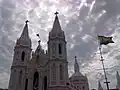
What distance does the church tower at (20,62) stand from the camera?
45.4 meters

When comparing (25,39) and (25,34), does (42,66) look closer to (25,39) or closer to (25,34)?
(25,39)

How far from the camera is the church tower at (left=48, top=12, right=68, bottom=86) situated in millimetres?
39219

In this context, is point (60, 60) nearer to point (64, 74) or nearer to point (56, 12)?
point (64, 74)

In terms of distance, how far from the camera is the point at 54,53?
42.5 m

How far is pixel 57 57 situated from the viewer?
41438mm

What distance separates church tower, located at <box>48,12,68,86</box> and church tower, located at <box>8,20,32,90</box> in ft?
31.1

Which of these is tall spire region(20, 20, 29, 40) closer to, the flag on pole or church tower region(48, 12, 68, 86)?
church tower region(48, 12, 68, 86)

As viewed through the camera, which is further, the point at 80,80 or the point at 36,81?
the point at 80,80

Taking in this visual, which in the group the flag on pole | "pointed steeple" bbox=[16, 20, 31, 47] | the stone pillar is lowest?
the stone pillar

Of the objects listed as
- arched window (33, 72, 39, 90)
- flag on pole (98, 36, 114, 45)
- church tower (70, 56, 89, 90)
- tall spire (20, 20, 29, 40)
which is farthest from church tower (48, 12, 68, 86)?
church tower (70, 56, 89, 90)

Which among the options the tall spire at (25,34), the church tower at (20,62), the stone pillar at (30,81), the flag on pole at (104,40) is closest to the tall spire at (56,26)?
the church tower at (20,62)

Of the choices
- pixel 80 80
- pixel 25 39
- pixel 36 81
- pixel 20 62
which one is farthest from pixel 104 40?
pixel 80 80

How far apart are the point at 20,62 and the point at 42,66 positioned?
27.9 feet

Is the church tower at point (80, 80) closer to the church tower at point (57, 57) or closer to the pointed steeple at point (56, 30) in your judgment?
the church tower at point (57, 57)
